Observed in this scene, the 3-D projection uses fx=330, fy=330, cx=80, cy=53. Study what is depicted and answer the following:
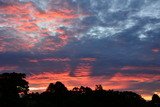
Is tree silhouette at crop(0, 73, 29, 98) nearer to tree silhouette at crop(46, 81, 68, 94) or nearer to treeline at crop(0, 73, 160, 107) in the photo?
treeline at crop(0, 73, 160, 107)

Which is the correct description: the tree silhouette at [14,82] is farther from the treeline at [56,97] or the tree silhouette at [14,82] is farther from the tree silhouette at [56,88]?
the tree silhouette at [56,88]

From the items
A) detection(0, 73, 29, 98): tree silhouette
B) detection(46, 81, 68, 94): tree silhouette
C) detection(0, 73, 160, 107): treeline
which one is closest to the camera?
detection(0, 73, 160, 107): treeline

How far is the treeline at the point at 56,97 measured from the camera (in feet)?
301

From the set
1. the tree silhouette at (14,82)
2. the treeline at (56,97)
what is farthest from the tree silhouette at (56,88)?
the tree silhouette at (14,82)

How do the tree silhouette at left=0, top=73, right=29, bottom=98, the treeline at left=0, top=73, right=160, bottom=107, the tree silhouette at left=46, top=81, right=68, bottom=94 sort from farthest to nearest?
the tree silhouette at left=46, top=81, right=68, bottom=94 → the tree silhouette at left=0, top=73, right=29, bottom=98 → the treeline at left=0, top=73, right=160, bottom=107

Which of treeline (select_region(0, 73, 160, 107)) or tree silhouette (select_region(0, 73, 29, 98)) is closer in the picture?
treeline (select_region(0, 73, 160, 107))

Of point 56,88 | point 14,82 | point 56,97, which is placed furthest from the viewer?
point 56,88

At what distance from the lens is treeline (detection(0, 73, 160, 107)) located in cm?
9189

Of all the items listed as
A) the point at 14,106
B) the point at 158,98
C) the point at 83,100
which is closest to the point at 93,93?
the point at 83,100

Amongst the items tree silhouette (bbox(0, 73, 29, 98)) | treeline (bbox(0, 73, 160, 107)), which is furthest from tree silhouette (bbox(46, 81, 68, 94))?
tree silhouette (bbox(0, 73, 29, 98))

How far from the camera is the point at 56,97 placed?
365 ft

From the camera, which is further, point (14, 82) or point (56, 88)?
point (56, 88)

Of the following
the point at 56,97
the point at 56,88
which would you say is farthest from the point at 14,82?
the point at 56,97

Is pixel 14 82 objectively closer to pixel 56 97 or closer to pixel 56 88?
pixel 56 88
